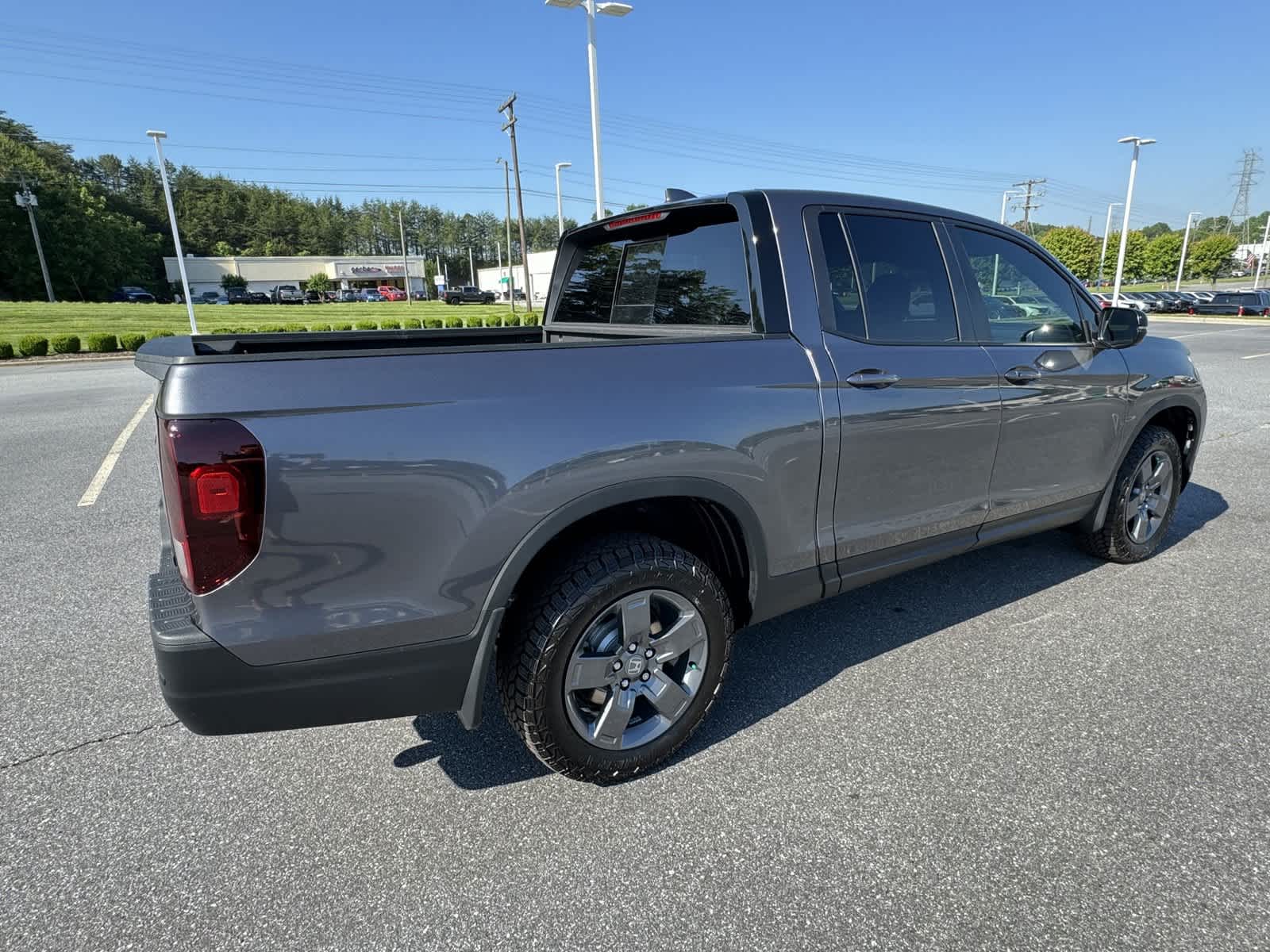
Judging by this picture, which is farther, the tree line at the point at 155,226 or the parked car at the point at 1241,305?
the tree line at the point at 155,226

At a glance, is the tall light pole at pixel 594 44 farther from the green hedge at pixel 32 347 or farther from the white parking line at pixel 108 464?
the green hedge at pixel 32 347

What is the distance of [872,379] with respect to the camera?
254 cm

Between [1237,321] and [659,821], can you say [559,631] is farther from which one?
[1237,321]

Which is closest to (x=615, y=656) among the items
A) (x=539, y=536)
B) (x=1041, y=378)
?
(x=539, y=536)

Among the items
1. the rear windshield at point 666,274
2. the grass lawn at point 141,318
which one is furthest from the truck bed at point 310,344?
the grass lawn at point 141,318

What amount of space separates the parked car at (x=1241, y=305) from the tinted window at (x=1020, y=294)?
44.8 metres

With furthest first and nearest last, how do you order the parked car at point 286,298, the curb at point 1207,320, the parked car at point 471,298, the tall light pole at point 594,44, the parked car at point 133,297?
the parked car at point 471,298 → the parked car at point 133,297 → the parked car at point 286,298 → the curb at point 1207,320 → the tall light pole at point 594,44

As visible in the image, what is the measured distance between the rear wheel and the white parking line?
6861 millimetres

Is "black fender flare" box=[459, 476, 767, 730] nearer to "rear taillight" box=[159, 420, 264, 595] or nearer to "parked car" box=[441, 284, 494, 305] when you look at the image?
"rear taillight" box=[159, 420, 264, 595]

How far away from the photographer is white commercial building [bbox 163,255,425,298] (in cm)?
8238

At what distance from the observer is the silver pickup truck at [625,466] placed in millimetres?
1684

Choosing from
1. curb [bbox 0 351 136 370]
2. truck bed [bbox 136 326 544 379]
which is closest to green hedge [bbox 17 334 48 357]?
curb [bbox 0 351 136 370]

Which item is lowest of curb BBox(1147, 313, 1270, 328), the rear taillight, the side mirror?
curb BBox(1147, 313, 1270, 328)

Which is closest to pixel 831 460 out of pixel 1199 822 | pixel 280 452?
pixel 1199 822
